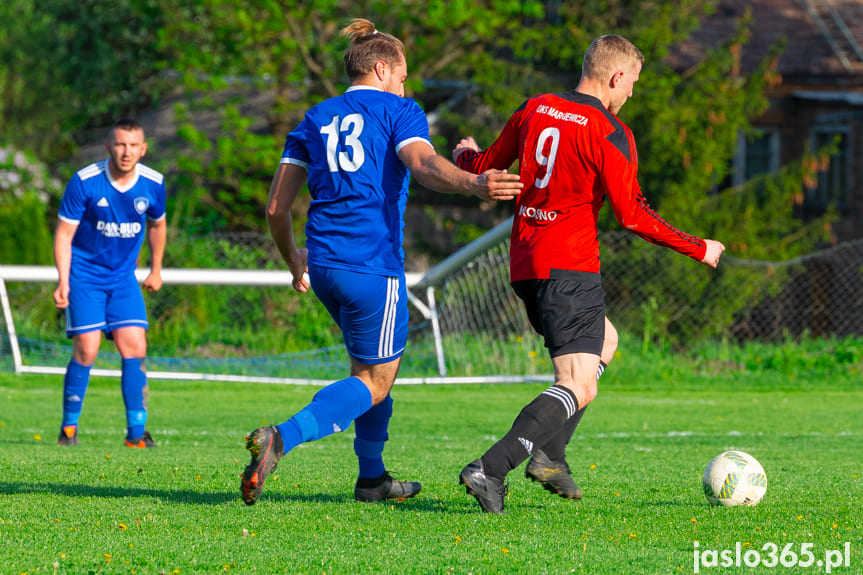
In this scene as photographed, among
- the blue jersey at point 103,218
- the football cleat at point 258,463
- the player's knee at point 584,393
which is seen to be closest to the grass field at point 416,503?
the football cleat at point 258,463

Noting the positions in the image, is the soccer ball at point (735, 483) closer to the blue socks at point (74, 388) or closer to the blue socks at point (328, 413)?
the blue socks at point (328, 413)

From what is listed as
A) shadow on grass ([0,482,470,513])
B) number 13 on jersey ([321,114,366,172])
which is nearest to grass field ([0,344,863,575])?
shadow on grass ([0,482,470,513])

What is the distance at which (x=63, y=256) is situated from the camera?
7004 mm

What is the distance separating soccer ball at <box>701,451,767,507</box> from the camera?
15.6ft

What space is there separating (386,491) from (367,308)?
0.94 metres

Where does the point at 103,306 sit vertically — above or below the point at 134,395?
above

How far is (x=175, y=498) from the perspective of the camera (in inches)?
193

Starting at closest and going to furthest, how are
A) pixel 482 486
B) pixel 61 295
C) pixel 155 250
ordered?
pixel 482 486 < pixel 61 295 < pixel 155 250

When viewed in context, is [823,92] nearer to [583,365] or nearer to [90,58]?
[90,58]

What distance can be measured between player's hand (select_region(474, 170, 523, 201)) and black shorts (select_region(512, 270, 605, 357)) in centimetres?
71

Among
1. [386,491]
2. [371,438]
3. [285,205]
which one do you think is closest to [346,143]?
[285,205]

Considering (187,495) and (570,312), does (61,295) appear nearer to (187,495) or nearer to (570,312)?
(187,495)

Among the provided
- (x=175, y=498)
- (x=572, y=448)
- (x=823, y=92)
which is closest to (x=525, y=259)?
(x=175, y=498)

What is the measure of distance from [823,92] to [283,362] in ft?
41.7
